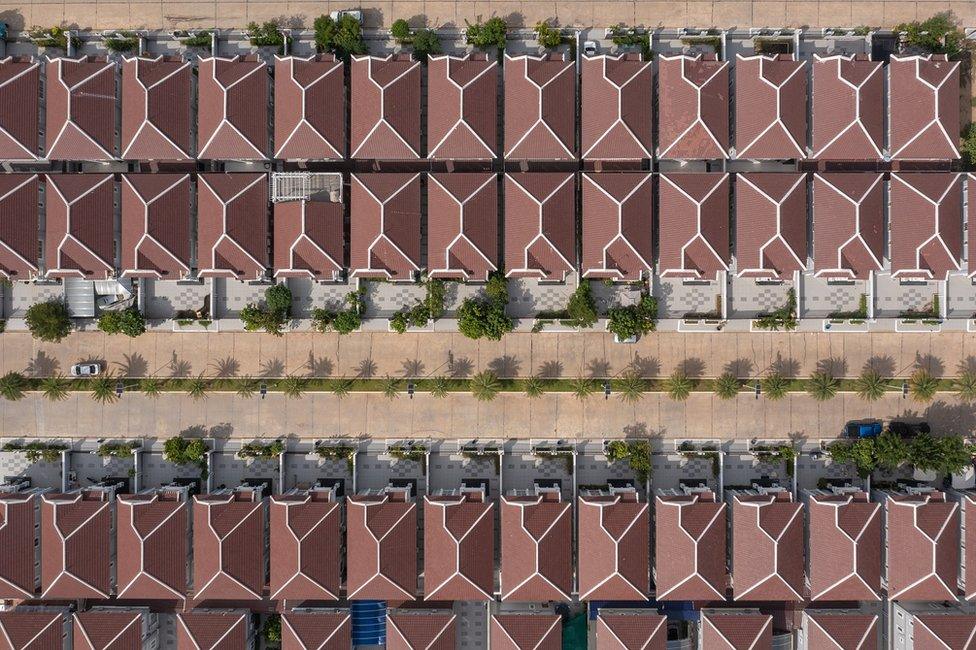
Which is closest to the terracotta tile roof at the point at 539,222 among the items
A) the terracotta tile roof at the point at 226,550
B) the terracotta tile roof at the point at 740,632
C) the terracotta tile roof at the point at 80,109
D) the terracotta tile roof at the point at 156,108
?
the terracotta tile roof at the point at 156,108

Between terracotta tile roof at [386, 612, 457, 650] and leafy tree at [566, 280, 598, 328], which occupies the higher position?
leafy tree at [566, 280, 598, 328]

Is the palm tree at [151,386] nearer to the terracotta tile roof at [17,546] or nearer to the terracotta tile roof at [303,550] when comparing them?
the terracotta tile roof at [17,546]

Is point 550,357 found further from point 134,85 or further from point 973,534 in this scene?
point 134,85

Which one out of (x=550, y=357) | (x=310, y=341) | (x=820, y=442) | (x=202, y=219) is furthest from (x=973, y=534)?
(x=202, y=219)

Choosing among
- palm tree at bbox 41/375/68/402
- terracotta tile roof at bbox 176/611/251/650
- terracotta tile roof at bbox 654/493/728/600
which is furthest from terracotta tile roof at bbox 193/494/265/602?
terracotta tile roof at bbox 654/493/728/600

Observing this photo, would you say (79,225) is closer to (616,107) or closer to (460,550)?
(460,550)

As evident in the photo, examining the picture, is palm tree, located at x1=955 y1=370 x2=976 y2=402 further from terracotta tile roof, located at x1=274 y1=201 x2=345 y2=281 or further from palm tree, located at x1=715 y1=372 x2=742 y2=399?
terracotta tile roof, located at x1=274 y1=201 x2=345 y2=281

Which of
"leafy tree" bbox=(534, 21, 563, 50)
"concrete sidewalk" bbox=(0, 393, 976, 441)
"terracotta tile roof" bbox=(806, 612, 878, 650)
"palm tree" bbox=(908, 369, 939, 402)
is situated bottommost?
"terracotta tile roof" bbox=(806, 612, 878, 650)
